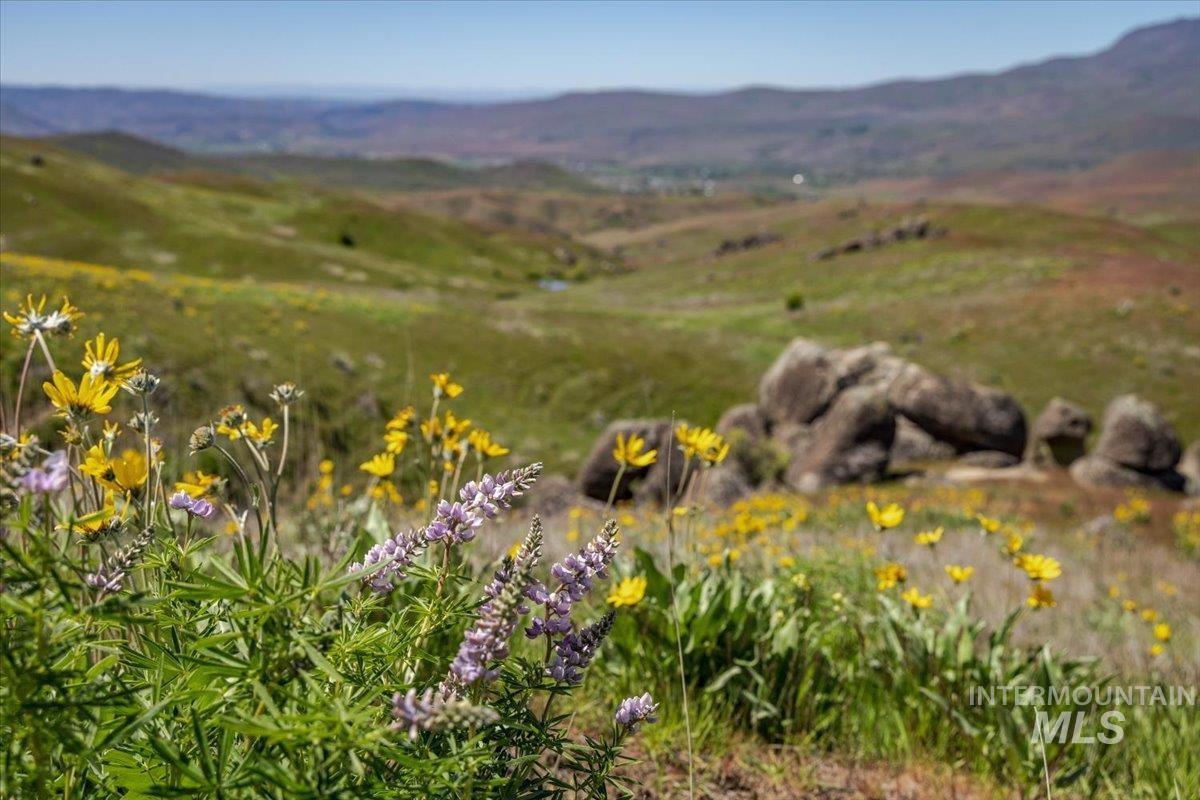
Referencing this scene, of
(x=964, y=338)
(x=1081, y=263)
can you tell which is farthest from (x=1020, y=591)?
(x=1081, y=263)

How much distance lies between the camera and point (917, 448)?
21406 millimetres

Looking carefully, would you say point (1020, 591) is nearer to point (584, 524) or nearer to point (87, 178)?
point (584, 524)

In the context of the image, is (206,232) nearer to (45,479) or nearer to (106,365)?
(106,365)

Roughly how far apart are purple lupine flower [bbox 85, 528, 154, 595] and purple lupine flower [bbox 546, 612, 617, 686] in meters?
0.82

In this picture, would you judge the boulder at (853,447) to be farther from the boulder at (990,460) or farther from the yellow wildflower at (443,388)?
the yellow wildflower at (443,388)

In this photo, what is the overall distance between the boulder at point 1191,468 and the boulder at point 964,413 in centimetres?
371

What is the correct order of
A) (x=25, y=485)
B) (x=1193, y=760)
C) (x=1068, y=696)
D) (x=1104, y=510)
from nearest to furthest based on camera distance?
(x=25, y=485)
(x=1193, y=760)
(x=1068, y=696)
(x=1104, y=510)

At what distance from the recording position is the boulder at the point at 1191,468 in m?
18.8

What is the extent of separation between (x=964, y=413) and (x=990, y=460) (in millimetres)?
1416

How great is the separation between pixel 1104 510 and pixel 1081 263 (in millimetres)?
31931

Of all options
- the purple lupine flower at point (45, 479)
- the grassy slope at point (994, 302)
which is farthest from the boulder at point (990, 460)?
the purple lupine flower at point (45, 479)

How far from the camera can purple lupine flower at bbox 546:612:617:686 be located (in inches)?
61.3

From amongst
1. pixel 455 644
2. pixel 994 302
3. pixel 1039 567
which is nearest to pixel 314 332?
pixel 455 644

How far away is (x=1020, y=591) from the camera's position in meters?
6.88
